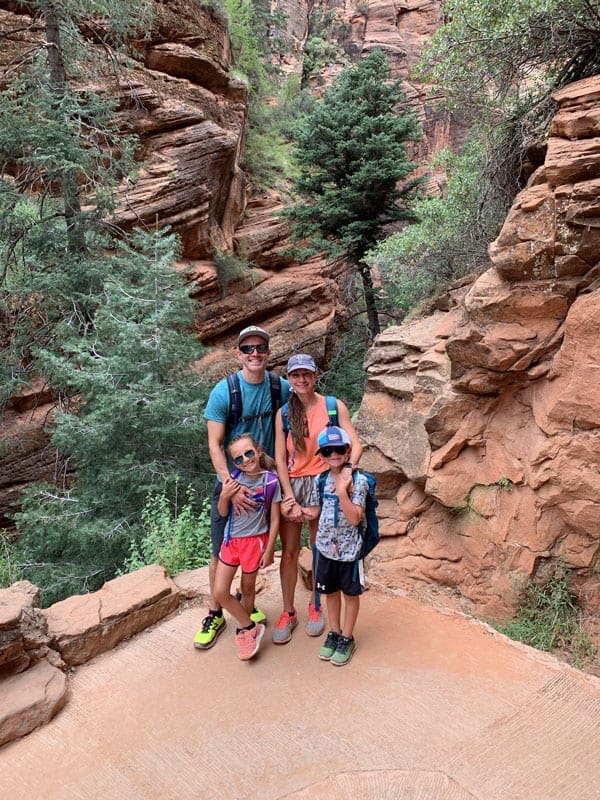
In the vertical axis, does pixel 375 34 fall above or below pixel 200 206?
above

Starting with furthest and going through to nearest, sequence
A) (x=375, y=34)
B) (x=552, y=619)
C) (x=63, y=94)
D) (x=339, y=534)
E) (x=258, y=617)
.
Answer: (x=375, y=34) < (x=63, y=94) < (x=552, y=619) < (x=258, y=617) < (x=339, y=534)

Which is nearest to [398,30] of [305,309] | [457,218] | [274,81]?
[274,81]

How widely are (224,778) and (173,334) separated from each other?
600cm

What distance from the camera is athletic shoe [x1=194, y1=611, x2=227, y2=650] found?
3.37 metres

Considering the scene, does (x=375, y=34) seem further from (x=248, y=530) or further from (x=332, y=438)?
(x=248, y=530)

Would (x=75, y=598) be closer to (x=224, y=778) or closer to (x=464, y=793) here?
(x=224, y=778)

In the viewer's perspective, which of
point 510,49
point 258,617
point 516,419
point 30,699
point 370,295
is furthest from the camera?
point 370,295

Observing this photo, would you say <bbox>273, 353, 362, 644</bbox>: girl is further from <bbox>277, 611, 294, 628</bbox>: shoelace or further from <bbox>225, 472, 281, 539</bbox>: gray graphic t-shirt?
<bbox>277, 611, 294, 628</bbox>: shoelace

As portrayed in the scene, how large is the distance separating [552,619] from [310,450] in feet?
11.1

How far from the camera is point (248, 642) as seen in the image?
3.19 meters

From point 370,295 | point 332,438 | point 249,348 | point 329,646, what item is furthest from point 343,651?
point 370,295

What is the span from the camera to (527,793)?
2.20 meters

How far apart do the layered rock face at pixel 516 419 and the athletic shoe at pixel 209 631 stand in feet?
8.51

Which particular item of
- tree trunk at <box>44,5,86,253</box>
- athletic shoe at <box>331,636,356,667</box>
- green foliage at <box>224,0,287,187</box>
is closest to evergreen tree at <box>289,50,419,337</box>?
green foliage at <box>224,0,287,187</box>
